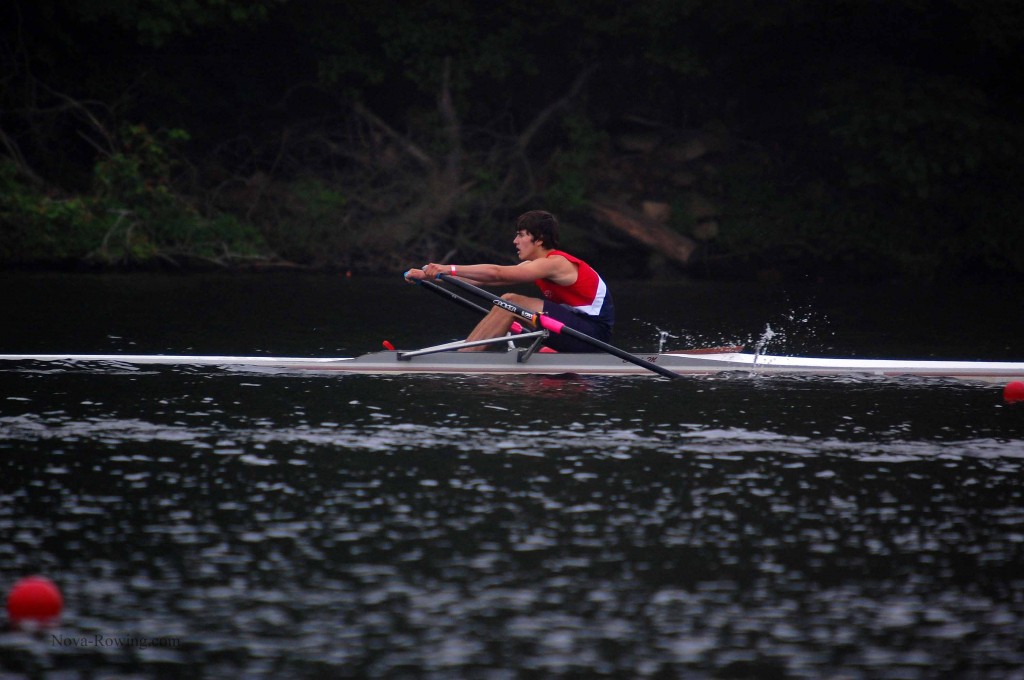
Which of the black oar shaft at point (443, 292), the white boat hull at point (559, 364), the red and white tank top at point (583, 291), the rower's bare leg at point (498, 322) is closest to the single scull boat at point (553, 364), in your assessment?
the white boat hull at point (559, 364)

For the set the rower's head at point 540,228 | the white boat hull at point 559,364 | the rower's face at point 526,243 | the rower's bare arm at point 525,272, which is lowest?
the white boat hull at point 559,364

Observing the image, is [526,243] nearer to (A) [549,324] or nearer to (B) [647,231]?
(A) [549,324]

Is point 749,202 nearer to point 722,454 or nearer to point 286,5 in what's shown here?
point 286,5

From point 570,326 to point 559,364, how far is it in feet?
1.50

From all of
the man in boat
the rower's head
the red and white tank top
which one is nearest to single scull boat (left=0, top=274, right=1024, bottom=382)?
the man in boat

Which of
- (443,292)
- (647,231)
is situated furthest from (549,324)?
(647,231)

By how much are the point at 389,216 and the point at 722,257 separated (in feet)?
19.6

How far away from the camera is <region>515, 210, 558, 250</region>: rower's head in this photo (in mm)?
10609

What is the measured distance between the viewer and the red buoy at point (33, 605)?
14.5ft

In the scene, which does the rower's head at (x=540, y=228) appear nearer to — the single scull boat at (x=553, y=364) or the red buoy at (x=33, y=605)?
the single scull boat at (x=553, y=364)

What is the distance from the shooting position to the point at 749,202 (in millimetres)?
25922

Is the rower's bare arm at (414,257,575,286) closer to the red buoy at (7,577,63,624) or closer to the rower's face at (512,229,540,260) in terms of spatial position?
the rower's face at (512,229,540,260)

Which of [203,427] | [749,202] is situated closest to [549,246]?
[203,427]

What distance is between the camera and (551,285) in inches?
421
